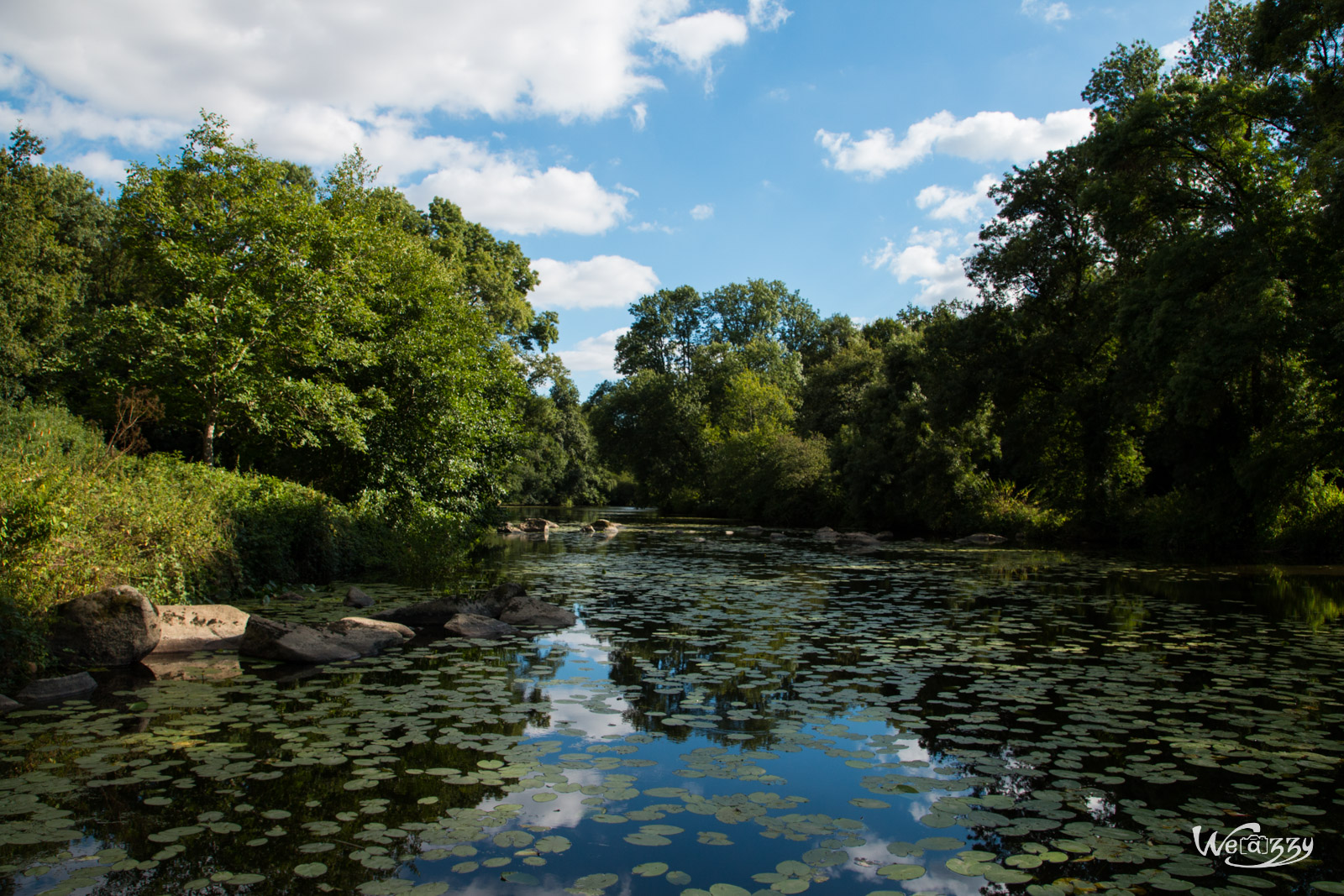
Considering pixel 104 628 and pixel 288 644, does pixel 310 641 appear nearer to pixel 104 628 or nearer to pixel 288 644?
pixel 288 644

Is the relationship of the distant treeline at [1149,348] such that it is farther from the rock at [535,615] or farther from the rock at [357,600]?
the rock at [357,600]

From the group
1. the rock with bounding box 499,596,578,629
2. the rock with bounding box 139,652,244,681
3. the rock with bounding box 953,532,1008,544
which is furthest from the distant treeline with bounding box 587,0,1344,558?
the rock with bounding box 139,652,244,681

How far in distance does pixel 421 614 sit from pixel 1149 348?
19.9m

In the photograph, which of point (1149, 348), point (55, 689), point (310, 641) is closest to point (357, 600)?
point (310, 641)

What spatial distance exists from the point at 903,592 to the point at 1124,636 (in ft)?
16.3

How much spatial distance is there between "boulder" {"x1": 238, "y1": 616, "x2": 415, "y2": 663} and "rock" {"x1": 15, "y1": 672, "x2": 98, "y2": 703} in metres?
1.64

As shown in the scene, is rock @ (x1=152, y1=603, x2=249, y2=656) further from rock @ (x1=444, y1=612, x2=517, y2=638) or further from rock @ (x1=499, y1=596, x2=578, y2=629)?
rock @ (x1=499, y1=596, x2=578, y2=629)

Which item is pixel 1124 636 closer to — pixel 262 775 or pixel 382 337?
pixel 262 775

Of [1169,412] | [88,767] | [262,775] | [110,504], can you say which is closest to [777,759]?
[262,775]

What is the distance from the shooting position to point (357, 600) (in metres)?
11.8

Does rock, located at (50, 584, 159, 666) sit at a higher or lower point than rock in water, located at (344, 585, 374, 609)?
higher

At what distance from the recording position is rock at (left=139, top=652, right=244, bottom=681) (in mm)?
7438

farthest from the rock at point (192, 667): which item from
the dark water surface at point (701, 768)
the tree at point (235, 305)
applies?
the tree at point (235, 305)

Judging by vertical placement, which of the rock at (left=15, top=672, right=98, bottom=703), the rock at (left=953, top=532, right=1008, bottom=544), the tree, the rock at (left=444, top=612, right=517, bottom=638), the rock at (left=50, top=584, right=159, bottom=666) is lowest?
the rock at (left=953, top=532, right=1008, bottom=544)
